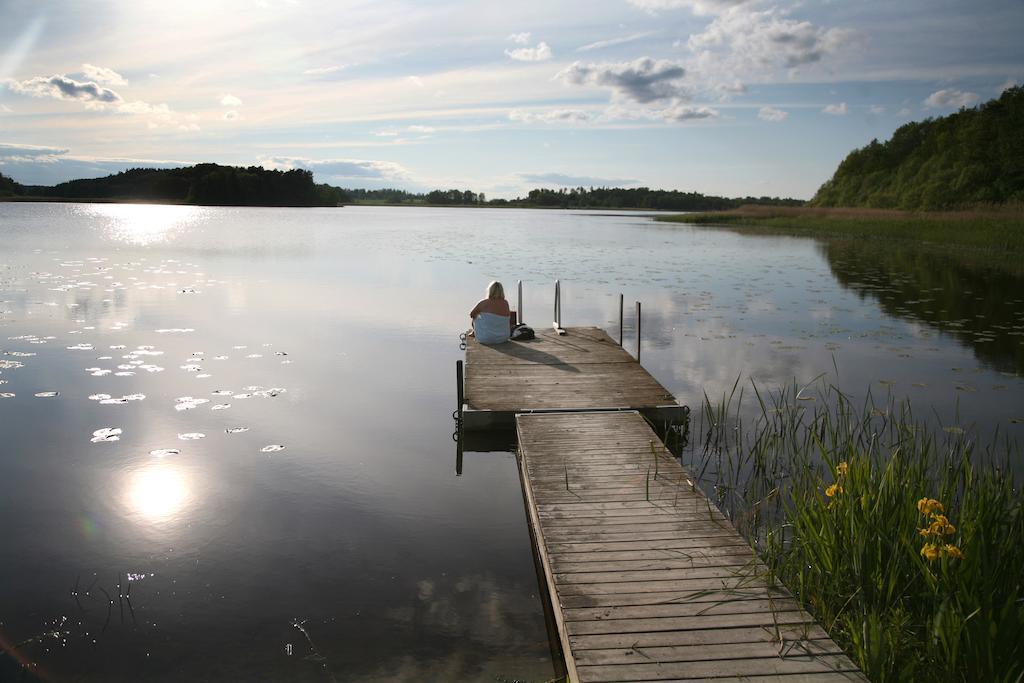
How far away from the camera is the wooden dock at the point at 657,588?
385cm

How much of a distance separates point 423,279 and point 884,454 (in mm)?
19672

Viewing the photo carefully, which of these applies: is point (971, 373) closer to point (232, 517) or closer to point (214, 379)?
point (232, 517)

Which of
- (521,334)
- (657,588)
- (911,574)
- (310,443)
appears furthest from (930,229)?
(657,588)

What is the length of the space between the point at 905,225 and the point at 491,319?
39.7 meters

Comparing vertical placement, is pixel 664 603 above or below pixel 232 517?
above

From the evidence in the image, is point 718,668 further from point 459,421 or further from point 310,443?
point 310,443

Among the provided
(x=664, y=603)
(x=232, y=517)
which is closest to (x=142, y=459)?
(x=232, y=517)

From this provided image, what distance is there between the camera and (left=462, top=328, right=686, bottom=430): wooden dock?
9.35 meters

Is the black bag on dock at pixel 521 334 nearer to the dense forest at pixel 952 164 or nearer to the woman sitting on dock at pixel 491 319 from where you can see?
the woman sitting on dock at pixel 491 319

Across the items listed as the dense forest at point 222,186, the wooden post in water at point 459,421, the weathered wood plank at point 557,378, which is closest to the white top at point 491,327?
the weathered wood plank at point 557,378

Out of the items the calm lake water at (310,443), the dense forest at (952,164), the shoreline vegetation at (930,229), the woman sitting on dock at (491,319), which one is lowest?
the calm lake water at (310,443)

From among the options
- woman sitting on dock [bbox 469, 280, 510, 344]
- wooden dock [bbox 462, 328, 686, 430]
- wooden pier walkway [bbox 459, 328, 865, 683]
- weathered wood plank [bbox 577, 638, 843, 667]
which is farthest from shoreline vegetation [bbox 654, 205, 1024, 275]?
weathered wood plank [bbox 577, 638, 843, 667]

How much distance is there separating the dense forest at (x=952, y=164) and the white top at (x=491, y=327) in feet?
136

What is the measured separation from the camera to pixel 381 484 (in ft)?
25.8
